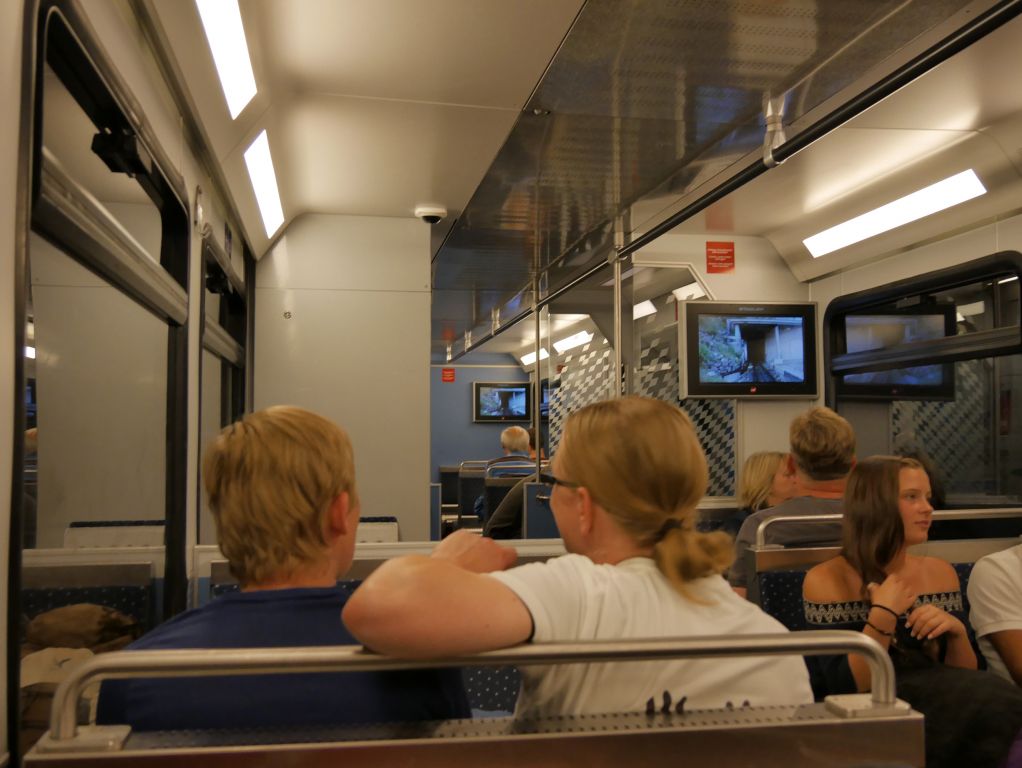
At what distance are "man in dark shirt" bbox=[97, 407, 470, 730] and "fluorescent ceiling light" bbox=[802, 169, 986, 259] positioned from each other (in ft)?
12.6

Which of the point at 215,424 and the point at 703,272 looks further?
the point at 703,272

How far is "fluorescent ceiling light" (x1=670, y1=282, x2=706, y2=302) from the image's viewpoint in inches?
235

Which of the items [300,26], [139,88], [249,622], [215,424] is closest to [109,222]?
[139,88]

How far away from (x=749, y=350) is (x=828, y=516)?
2786mm

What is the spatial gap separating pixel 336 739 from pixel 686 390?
4.79 m

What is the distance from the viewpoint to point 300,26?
8.77ft

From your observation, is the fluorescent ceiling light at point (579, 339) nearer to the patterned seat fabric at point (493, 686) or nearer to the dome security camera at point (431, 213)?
the dome security camera at point (431, 213)

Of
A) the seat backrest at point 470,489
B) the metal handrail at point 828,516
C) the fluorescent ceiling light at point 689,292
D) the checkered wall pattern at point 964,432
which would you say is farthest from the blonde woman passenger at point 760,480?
the seat backrest at point 470,489

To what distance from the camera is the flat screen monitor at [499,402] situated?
14.3m

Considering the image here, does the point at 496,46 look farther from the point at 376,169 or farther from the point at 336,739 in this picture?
the point at 336,739

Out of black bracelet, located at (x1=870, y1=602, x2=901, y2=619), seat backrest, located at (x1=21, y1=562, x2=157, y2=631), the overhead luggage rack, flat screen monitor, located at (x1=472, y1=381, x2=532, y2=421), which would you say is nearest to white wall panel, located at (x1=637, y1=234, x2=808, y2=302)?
black bracelet, located at (x1=870, y1=602, x2=901, y2=619)

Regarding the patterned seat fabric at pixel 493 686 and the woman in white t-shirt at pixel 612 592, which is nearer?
the woman in white t-shirt at pixel 612 592

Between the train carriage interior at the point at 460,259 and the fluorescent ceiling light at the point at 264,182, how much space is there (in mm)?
25

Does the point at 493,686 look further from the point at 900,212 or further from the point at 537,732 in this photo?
the point at 900,212
